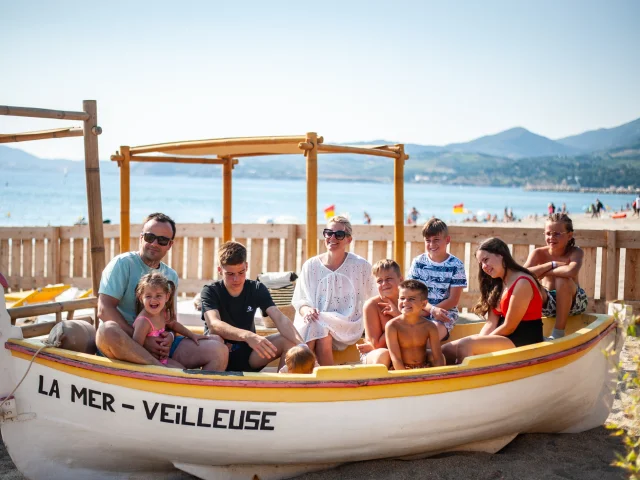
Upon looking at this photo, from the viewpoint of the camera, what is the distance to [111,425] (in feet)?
12.0

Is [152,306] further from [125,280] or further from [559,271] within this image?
[559,271]

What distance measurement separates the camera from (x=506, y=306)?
4312mm

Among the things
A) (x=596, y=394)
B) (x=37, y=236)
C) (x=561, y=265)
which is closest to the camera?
(x=596, y=394)

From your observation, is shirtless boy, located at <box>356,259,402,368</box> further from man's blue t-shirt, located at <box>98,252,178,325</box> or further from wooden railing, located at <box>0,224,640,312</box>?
wooden railing, located at <box>0,224,640,312</box>

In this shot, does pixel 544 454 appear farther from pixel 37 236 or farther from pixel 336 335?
pixel 37 236

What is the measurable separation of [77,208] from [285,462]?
2306 inches

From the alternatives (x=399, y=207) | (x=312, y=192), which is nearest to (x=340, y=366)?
(x=312, y=192)

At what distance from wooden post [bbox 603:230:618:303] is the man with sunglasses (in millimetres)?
5556

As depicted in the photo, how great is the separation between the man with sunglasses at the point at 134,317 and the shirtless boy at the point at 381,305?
3.70 ft

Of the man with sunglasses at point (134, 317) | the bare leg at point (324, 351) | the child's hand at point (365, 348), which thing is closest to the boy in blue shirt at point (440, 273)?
the child's hand at point (365, 348)

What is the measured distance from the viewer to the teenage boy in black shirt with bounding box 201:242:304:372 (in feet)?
13.5

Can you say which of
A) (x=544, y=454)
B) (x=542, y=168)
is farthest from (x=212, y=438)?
(x=542, y=168)

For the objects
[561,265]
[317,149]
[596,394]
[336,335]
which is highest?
[317,149]

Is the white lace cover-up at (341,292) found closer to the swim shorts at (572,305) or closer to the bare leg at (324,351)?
the bare leg at (324,351)
